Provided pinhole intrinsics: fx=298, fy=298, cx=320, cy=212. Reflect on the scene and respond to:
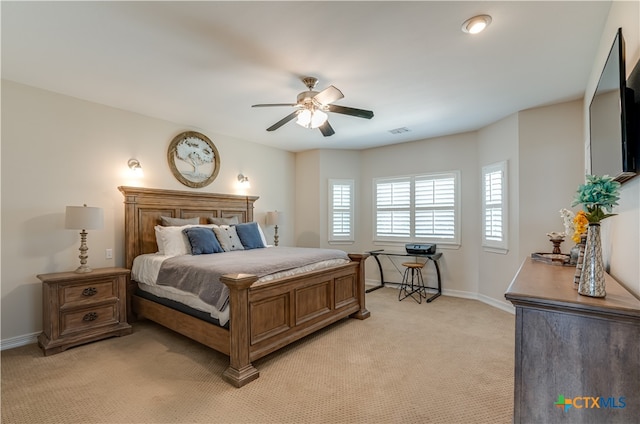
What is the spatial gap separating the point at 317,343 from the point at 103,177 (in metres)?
3.24

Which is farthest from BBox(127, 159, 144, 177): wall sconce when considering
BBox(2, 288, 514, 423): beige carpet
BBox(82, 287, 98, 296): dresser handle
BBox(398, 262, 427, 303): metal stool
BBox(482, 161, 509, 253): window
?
BBox(482, 161, 509, 253): window

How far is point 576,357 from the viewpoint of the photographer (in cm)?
125

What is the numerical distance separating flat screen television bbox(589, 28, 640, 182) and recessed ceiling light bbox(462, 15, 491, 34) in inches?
29.4

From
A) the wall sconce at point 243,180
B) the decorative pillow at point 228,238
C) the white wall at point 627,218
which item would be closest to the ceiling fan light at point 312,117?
the decorative pillow at point 228,238

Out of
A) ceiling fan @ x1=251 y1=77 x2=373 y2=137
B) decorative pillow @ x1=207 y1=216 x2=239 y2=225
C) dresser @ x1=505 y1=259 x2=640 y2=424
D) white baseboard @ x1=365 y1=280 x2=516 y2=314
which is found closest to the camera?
dresser @ x1=505 y1=259 x2=640 y2=424

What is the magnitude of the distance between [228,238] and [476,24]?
138 inches

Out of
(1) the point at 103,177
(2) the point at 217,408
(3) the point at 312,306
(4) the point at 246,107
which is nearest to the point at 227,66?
(4) the point at 246,107

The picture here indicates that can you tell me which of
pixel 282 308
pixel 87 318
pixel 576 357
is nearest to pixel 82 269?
pixel 87 318

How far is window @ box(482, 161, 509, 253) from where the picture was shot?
13.8 feet

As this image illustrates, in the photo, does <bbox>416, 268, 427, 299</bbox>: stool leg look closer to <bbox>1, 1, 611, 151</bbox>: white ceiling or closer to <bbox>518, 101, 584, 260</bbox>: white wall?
<bbox>518, 101, 584, 260</bbox>: white wall

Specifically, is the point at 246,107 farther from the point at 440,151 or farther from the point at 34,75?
the point at 440,151

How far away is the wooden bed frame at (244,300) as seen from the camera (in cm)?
243

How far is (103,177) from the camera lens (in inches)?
144

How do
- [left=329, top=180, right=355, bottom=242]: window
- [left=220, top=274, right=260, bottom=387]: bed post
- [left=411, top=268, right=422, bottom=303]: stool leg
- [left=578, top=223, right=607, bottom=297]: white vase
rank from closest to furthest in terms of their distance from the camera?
1. [left=578, top=223, right=607, bottom=297]: white vase
2. [left=220, top=274, right=260, bottom=387]: bed post
3. [left=411, top=268, right=422, bottom=303]: stool leg
4. [left=329, top=180, right=355, bottom=242]: window
